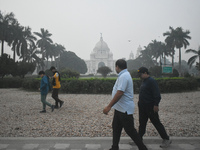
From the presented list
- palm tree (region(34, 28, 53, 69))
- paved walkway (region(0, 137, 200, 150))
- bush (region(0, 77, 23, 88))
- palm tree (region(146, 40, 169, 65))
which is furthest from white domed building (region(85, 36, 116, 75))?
paved walkway (region(0, 137, 200, 150))

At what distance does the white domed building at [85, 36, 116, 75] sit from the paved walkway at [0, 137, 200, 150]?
3365 inches

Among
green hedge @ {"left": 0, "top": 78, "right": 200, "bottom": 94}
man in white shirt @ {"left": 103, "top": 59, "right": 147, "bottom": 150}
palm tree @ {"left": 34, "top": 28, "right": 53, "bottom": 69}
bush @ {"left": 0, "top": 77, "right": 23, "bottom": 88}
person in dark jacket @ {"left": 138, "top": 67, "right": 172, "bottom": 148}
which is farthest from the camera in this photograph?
palm tree @ {"left": 34, "top": 28, "right": 53, "bottom": 69}

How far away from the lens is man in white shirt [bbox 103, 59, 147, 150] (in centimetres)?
257

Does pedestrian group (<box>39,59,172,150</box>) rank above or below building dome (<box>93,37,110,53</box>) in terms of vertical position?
below

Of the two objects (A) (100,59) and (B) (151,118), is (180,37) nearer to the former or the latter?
(B) (151,118)

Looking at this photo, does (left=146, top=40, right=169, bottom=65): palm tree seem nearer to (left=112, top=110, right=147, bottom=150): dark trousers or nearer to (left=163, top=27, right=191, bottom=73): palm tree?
(left=163, top=27, right=191, bottom=73): palm tree

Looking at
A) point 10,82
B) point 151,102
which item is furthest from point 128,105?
point 10,82

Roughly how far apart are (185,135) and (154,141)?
859 mm

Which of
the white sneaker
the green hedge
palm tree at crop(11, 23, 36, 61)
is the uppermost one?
palm tree at crop(11, 23, 36, 61)

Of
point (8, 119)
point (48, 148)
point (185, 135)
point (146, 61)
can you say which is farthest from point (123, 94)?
point (146, 61)

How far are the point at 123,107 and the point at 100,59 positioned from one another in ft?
290

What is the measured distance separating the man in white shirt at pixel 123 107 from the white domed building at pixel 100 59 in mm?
86148

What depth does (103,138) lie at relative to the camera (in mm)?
3445

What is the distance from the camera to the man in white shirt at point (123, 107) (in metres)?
2.57
